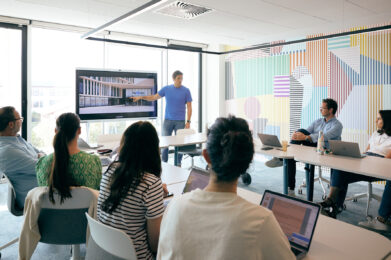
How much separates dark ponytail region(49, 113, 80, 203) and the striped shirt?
0.37 metres

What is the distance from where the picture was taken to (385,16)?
472 cm

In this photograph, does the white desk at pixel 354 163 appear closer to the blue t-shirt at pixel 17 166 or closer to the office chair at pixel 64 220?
the office chair at pixel 64 220

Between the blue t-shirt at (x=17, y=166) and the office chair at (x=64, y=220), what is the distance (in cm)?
73

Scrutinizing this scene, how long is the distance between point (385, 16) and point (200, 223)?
16.3ft

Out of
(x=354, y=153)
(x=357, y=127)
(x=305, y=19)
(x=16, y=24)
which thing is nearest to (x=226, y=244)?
(x=354, y=153)

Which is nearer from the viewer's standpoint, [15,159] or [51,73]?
[15,159]

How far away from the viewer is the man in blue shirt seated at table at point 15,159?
2.56 metres

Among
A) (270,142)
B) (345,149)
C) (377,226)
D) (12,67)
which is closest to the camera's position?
(377,226)

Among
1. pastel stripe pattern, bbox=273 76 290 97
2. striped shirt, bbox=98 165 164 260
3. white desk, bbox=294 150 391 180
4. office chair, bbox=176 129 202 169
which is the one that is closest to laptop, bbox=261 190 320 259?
striped shirt, bbox=98 165 164 260

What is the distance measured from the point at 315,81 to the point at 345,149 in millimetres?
2775

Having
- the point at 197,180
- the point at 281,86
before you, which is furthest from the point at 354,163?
the point at 281,86

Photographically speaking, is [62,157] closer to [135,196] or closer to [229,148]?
[135,196]

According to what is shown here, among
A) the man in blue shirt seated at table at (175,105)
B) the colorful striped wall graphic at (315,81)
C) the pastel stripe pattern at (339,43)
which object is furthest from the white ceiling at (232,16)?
the man in blue shirt seated at table at (175,105)

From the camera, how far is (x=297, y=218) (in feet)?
4.75
